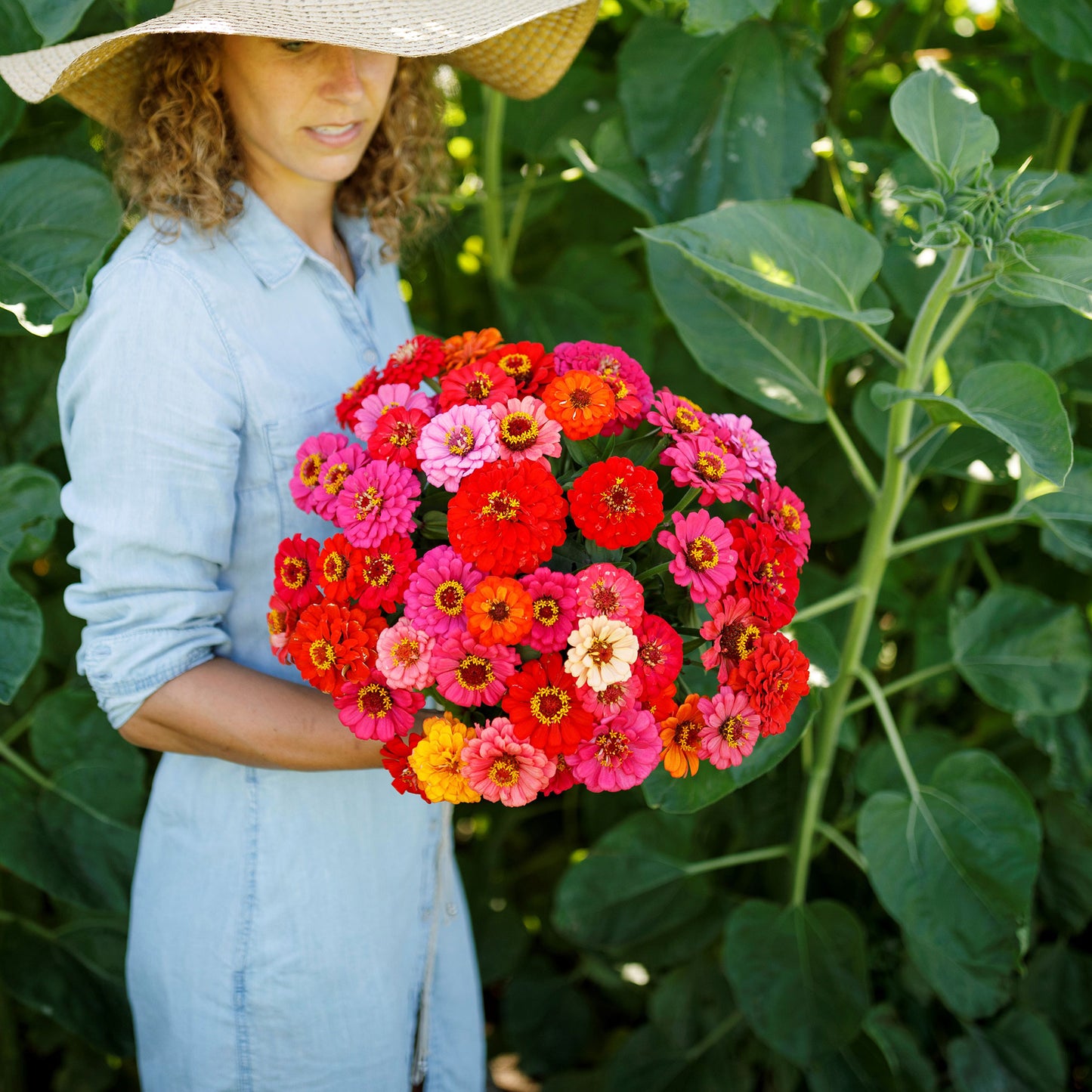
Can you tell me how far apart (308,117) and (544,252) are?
1.15 meters

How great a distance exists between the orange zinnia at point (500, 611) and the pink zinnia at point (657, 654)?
4.0 inches

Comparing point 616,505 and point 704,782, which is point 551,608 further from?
point 704,782

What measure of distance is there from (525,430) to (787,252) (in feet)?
1.65

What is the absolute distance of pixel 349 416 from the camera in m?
1.07

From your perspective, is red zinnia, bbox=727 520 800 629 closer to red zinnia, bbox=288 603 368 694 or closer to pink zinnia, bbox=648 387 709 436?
pink zinnia, bbox=648 387 709 436

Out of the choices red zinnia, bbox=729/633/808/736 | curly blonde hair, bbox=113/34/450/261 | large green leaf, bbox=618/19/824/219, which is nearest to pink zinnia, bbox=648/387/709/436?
red zinnia, bbox=729/633/808/736

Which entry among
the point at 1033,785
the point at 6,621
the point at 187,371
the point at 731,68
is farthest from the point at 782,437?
the point at 6,621

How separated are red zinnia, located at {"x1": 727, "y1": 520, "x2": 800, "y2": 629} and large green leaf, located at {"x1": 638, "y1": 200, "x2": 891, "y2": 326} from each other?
1.01ft

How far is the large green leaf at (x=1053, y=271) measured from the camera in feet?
3.51

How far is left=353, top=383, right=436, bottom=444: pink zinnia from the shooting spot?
1.00 m

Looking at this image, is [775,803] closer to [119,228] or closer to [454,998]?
[454,998]

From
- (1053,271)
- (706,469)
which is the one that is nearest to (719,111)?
(1053,271)

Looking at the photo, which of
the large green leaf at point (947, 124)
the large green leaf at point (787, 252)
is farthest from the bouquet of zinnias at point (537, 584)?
the large green leaf at point (947, 124)

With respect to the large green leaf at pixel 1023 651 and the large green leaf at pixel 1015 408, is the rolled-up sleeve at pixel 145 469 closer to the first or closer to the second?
the large green leaf at pixel 1015 408
